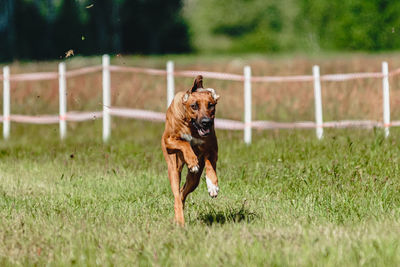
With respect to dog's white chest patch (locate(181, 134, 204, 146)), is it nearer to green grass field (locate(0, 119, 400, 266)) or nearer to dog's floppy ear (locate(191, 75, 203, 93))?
dog's floppy ear (locate(191, 75, 203, 93))

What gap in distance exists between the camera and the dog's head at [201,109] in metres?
5.28

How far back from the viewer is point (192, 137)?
5570 mm

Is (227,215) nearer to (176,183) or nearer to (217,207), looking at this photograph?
(217,207)

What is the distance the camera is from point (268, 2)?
82.1 m

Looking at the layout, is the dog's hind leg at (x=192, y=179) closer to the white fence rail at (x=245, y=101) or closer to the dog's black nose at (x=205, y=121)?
the dog's black nose at (x=205, y=121)

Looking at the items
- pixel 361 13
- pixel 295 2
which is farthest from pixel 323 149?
pixel 295 2

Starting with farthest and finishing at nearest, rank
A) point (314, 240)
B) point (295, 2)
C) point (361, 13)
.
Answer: point (295, 2) → point (361, 13) → point (314, 240)

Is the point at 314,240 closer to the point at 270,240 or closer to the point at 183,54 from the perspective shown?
the point at 270,240

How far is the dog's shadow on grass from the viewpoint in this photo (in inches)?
238

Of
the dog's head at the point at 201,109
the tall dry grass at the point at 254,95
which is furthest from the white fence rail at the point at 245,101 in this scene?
the dog's head at the point at 201,109

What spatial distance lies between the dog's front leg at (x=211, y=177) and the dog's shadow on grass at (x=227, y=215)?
482 mm

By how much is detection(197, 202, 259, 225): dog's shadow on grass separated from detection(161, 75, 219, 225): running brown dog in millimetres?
472

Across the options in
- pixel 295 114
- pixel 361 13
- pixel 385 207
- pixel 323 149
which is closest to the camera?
pixel 385 207

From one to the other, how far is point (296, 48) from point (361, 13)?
1484 cm
